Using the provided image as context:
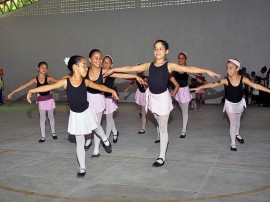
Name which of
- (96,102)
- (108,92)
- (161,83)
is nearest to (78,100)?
(108,92)

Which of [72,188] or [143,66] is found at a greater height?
[143,66]

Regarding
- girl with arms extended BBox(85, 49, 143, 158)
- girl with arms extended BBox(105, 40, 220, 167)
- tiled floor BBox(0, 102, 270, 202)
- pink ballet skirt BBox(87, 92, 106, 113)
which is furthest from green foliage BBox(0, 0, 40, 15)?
girl with arms extended BBox(105, 40, 220, 167)

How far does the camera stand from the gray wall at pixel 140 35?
1541 cm

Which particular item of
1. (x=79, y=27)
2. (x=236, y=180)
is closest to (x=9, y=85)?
(x=79, y=27)

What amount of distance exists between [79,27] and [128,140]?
43.1 feet

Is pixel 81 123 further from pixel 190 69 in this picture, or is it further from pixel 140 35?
pixel 140 35

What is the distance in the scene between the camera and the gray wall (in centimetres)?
1541

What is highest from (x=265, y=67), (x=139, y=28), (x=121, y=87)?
(x=139, y=28)

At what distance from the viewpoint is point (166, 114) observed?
190 inches

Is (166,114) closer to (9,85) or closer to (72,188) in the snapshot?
(72,188)

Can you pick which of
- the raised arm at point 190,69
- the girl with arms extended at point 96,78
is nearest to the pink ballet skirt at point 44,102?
the girl with arms extended at point 96,78

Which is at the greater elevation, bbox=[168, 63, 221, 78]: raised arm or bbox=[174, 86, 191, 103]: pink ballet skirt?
bbox=[168, 63, 221, 78]: raised arm

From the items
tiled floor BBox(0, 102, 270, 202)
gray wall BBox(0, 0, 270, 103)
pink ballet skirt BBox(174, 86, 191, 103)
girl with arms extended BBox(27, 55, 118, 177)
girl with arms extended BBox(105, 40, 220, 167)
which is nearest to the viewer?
tiled floor BBox(0, 102, 270, 202)

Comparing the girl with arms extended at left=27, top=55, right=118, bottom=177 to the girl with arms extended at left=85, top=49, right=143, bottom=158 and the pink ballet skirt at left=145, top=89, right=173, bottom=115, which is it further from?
the pink ballet skirt at left=145, top=89, right=173, bottom=115
